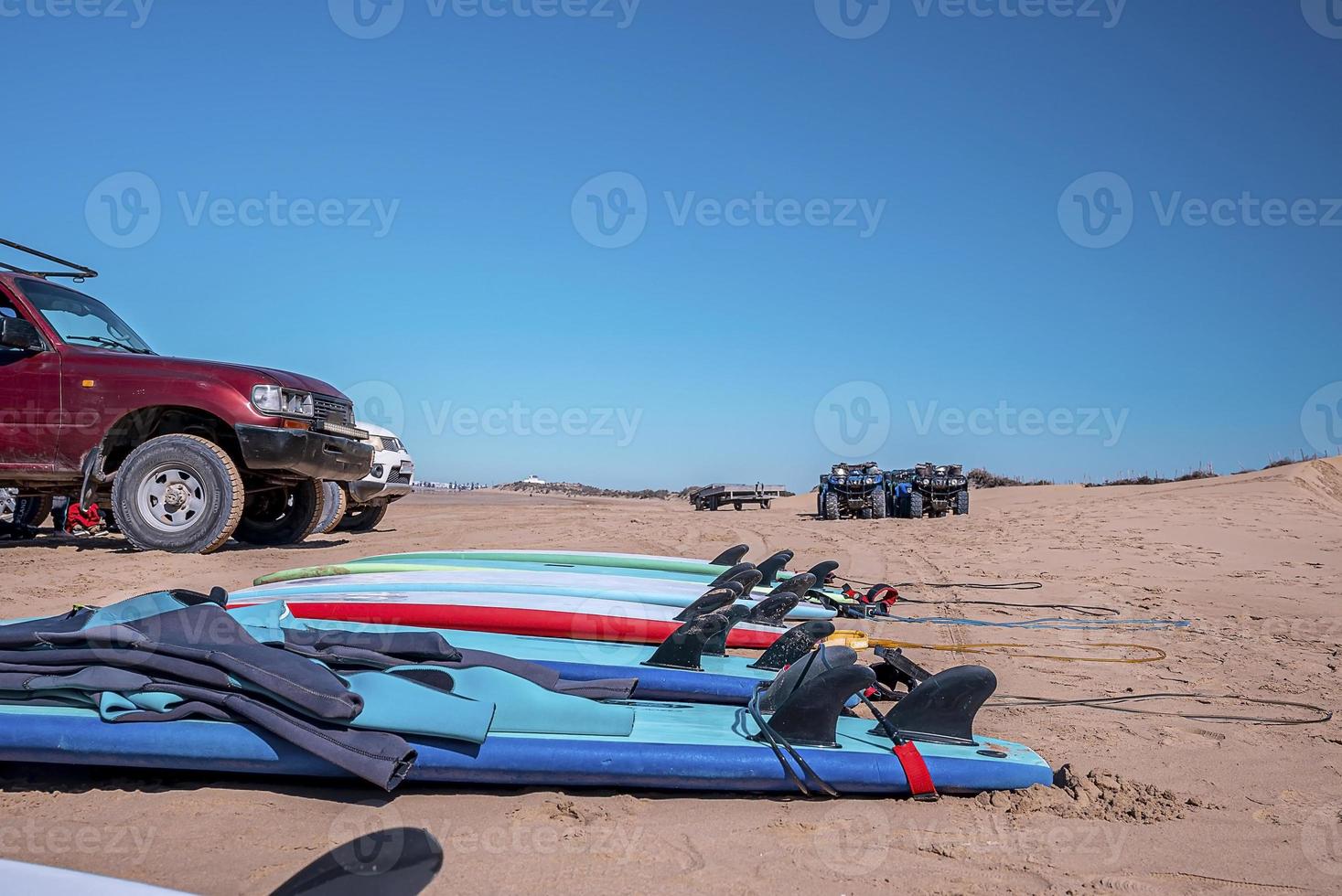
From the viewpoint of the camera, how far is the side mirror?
6309 millimetres

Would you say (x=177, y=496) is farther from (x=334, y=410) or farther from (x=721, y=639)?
(x=721, y=639)

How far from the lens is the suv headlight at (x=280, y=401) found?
6.89m

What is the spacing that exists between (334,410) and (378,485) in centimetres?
279

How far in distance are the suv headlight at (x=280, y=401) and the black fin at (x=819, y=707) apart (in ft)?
18.8

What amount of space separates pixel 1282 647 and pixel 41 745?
6063 millimetres

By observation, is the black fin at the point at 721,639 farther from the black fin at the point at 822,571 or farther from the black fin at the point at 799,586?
the black fin at the point at 822,571

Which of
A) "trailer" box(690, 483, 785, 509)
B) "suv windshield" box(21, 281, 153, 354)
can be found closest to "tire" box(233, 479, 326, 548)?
"suv windshield" box(21, 281, 153, 354)

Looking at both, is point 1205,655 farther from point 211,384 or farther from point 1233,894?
point 211,384

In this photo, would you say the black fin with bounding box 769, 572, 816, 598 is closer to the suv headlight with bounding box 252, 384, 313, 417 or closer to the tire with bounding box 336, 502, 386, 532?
the suv headlight with bounding box 252, 384, 313, 417

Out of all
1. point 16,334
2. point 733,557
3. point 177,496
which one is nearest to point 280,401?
point 177,496

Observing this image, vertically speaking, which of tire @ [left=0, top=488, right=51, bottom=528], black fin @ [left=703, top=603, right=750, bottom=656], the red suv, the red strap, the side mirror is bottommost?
tire @ [left=0, top=488, right=51, bottom=528]

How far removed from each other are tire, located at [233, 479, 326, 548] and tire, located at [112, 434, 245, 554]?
139cm

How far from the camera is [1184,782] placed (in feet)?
8.89

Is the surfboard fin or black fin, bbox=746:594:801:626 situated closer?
the surfboard fin
